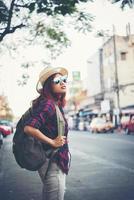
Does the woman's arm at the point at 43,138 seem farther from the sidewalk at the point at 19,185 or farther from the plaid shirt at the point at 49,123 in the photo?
the sidewalk at the point at 19,185

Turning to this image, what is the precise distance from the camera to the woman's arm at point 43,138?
11.6ft

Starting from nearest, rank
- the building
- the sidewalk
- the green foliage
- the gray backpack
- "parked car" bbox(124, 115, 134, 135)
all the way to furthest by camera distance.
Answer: the gray backpack
the sidewalk
the green foliage
"parked car" bbox(124, 115, 134, 135)
the building

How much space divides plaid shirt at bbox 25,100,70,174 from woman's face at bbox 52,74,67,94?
16 cm

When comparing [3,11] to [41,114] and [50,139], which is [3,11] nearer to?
[41,114]

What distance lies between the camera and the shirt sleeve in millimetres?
3617

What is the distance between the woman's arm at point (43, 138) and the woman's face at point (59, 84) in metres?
0.46

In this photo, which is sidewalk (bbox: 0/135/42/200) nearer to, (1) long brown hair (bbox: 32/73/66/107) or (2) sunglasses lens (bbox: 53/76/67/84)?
(1) long brown hair (bbox: 32/73/66/107)

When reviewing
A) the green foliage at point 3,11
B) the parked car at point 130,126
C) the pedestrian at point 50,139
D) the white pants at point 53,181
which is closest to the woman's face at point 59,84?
the pedestrian at point 50,139

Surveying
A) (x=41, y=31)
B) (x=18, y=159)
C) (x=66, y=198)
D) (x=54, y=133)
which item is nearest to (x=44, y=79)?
(x=54, y=133)

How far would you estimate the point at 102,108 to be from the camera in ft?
198

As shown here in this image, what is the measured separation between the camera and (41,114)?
366 centimetres

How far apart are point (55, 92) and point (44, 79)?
16 centimetres

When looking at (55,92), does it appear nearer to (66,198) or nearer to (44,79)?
(44,79)

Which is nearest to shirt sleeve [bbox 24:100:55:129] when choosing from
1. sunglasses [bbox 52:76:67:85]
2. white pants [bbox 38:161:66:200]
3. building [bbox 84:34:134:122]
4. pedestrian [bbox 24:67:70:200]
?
pedestrian [bbox 24:67:70:200]
